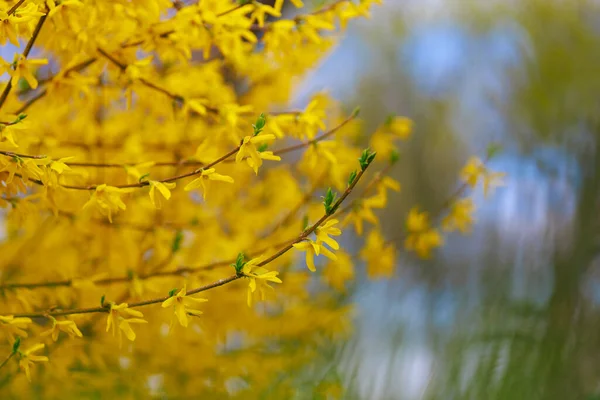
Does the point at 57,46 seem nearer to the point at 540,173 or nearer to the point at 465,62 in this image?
the point at 540,173

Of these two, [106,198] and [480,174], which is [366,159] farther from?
[480,174]

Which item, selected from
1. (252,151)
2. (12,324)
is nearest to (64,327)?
(12,324)

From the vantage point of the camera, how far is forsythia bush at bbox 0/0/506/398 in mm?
881

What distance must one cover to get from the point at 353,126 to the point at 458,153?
16.7 feet

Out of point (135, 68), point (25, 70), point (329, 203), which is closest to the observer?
point (329, 203)

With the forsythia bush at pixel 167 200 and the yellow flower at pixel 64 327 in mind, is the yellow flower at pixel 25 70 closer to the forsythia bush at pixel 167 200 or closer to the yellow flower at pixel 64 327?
the forsythia bush at pixel 167 200

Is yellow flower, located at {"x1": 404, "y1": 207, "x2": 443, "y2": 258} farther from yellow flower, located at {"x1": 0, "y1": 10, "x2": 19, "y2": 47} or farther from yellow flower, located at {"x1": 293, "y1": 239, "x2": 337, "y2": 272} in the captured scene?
yellow flower, located at {"x1": 0, "y1": 10, "x2": 19, "y2": 47}

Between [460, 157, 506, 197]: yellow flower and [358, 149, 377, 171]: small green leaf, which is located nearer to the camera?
[358, 149, 377, 171]: small green leaf

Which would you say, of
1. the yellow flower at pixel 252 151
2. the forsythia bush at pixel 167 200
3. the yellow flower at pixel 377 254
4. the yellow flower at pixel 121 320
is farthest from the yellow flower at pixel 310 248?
the yellow flower at pixel 377 254

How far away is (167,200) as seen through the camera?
136 cm

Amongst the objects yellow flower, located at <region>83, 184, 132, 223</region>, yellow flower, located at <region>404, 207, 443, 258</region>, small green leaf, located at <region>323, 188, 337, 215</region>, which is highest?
yellow flower, located at <region>404, 207, 443, 258</region>

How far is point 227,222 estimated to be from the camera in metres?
1.76

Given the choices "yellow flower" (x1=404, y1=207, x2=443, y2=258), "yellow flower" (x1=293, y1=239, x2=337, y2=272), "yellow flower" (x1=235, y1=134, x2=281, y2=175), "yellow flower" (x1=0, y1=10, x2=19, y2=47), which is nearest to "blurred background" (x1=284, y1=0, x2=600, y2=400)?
"yellow flower" (x1=404, y1=207, x2=443, y2=258)

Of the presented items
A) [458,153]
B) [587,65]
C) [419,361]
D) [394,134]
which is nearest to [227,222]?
[394,134]
